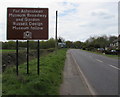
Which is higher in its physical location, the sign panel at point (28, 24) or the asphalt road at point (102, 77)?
the sign panel at point (28, 24)

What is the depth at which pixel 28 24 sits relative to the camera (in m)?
7.72

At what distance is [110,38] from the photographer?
108 meters

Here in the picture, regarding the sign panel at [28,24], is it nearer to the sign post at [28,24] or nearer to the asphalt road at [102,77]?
the sign post at [28,24]

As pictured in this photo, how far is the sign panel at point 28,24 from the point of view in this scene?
7691 mm

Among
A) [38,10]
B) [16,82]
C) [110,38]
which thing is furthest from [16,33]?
[110,38]

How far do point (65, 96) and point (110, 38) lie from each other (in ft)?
354

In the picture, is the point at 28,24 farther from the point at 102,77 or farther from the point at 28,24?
the point at 102,77

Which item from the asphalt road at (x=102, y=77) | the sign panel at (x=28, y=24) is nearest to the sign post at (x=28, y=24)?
the sign panel at (x=28, y=24)

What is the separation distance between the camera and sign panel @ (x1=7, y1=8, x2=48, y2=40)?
7.69m

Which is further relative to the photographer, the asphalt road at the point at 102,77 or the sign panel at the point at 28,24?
the sign panel at the point at 28,24

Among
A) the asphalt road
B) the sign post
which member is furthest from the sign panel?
the asphalt road

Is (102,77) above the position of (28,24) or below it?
below

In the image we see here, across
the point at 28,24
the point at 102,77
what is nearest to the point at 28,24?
the point at 28,24

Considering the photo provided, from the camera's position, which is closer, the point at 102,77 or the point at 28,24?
the point at 28,24
